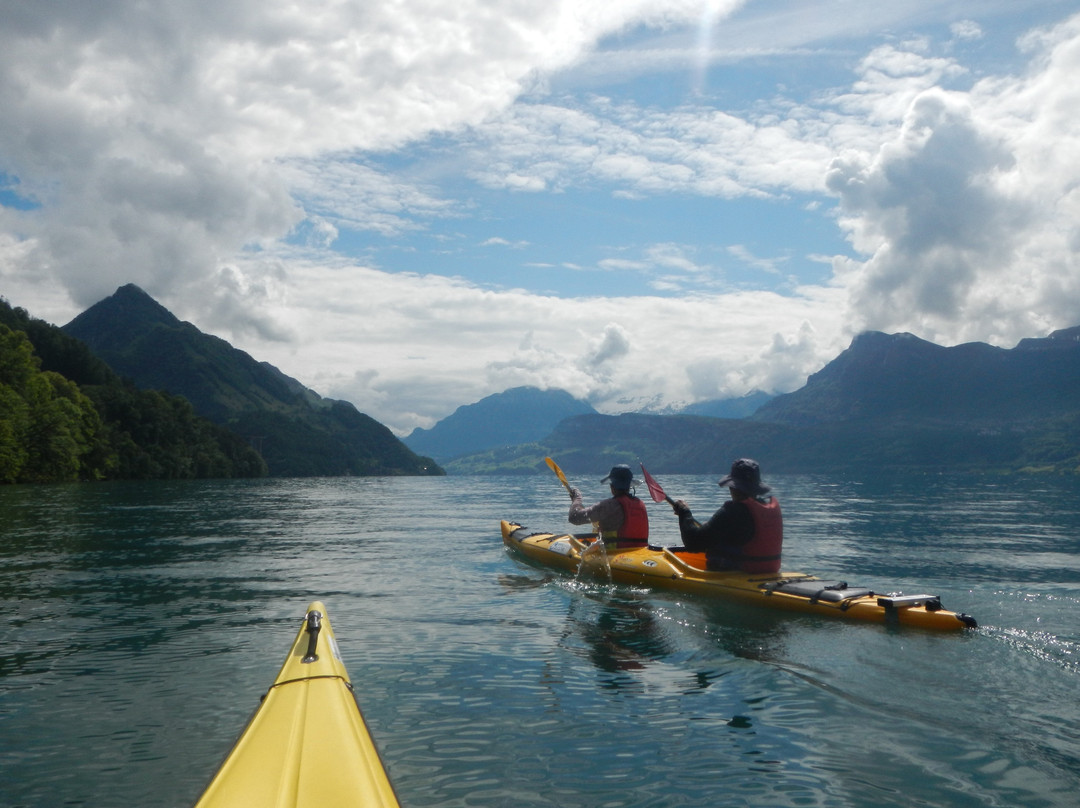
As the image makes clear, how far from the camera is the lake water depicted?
229 inches

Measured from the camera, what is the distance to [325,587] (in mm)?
15281

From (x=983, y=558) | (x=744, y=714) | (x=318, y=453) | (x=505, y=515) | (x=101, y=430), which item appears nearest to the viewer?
(x=744, y=714)

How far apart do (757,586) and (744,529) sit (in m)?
1.01

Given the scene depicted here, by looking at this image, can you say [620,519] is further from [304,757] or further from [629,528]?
[304,757]

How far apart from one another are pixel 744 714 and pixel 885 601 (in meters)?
4.48

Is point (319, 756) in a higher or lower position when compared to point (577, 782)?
higher

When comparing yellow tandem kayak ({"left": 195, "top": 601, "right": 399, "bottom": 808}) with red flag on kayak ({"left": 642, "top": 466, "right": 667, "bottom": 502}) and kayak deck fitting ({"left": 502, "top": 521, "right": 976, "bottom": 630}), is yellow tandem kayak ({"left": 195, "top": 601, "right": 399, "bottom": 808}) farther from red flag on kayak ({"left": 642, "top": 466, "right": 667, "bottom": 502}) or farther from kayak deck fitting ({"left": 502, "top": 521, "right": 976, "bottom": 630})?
red flag on kayak ({"left": 642, "top": 466, "right": 667, "bottom": 502})

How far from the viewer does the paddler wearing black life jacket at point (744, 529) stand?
40.0 feet

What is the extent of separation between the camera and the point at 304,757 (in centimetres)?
473

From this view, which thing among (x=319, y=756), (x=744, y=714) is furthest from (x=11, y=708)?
(x=744, y=714)

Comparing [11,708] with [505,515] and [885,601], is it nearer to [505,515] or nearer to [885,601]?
[885,601]

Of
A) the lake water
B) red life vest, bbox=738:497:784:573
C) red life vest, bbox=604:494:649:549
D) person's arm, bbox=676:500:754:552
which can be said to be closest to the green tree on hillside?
the lake water

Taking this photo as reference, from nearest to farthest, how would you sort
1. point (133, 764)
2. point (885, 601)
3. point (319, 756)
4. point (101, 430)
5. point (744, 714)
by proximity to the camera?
1. point (319, 756)
2. point (133, 764)
3. point (744, 714)
4. point (885, 601)
5. point (101, 430)

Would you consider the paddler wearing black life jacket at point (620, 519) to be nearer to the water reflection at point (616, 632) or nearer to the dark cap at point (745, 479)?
the water reflection at point (616, 632)
